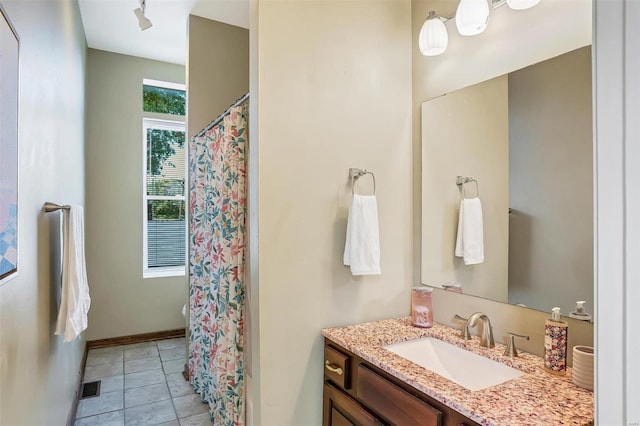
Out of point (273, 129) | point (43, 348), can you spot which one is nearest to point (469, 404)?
point (273, 129)

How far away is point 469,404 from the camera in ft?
3.52

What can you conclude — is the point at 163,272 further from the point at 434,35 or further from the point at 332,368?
the point at 434,35

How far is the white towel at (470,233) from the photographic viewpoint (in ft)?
5.58

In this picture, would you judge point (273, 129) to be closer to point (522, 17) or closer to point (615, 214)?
point (522, 17)

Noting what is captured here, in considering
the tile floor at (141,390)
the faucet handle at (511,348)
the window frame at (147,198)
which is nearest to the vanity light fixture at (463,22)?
the faucet handle at (511,348)

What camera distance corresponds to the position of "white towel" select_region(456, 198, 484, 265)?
1.70m

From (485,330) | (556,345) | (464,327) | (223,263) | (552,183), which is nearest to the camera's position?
(556,345)

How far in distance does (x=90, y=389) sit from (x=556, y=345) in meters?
3.25

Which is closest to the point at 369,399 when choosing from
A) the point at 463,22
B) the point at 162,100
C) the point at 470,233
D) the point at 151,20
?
the point at 470,233

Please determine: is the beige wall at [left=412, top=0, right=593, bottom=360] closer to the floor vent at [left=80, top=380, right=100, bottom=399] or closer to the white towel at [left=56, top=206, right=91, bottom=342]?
the white towel at [left=56, top=206, right=91, bottom=342]

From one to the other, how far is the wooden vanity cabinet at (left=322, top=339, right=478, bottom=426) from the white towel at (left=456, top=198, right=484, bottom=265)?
2.27ft

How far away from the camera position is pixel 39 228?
1.62 meters

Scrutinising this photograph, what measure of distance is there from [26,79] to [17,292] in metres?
0.75

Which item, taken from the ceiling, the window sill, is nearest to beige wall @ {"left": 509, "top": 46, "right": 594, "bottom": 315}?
the ceiling
